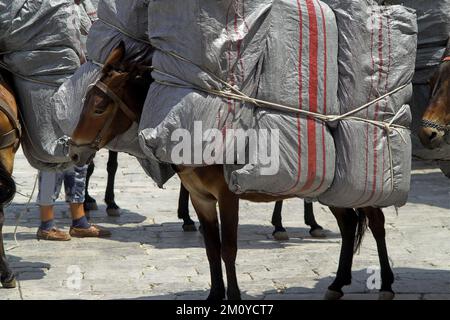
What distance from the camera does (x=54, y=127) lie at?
7.80 m

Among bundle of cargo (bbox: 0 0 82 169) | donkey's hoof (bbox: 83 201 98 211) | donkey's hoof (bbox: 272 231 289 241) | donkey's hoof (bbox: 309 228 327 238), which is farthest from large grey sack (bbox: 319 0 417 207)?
donkey's hoof (bbox: 83 201 98 211)

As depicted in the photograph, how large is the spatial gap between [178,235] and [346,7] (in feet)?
14.9

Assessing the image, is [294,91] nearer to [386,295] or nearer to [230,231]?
[230,231]

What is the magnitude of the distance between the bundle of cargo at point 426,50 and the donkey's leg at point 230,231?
4.81 feet

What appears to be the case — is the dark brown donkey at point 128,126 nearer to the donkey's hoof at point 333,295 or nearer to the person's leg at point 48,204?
the donkey's hoof at point 333,295

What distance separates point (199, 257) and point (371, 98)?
3.25 m

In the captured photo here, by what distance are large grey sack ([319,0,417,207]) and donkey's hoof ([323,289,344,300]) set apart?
3.58 ft

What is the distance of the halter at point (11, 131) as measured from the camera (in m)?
7.63

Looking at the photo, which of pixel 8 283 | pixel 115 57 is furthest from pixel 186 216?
pixel 115 57

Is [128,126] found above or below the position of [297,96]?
below

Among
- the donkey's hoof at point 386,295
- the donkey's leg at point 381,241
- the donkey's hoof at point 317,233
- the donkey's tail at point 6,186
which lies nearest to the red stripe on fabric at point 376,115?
the donkey's leg at point 381,241

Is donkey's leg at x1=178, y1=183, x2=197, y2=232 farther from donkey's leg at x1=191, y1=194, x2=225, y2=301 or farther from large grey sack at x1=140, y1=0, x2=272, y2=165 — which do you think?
large grey sack at x1=140, y1=0, x2=272, y2=165

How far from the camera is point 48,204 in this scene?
9.84 m

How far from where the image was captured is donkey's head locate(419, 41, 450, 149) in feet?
20.9
